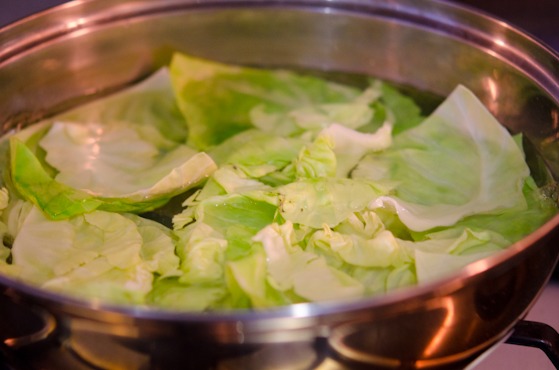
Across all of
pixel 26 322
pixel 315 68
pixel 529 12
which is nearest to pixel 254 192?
pixel 26 322

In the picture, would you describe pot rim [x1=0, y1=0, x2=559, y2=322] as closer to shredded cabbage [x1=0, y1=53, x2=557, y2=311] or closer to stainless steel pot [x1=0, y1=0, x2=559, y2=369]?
stainless steel pot [x1=0, y1=0, x2=559, y2=369]

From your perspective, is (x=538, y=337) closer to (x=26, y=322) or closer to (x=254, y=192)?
(x=254, y=192)

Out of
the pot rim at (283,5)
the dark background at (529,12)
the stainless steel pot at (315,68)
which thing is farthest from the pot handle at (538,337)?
the dark background at (529,12)

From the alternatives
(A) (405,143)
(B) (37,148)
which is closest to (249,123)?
(A) (405,143)

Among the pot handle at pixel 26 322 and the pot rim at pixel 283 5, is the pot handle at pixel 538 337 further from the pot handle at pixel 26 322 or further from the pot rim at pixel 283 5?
the pot handle at pixel 26 322

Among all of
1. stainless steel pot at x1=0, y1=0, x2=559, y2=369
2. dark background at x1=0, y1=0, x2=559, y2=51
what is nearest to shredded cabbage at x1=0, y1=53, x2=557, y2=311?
stainless steel pot at x1=0, y1=0, x2=559, y2=369
